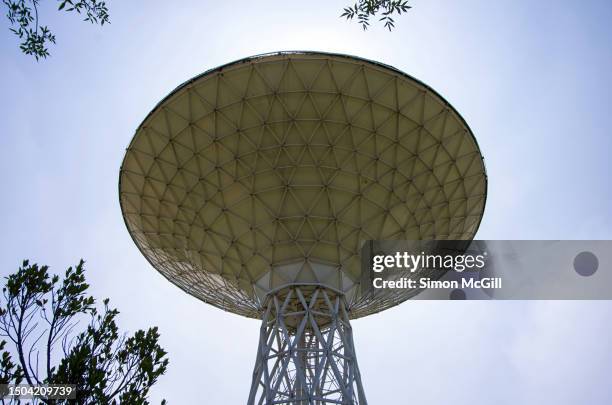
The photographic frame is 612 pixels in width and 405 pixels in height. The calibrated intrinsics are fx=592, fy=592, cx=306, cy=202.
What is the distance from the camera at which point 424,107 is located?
74.3ft

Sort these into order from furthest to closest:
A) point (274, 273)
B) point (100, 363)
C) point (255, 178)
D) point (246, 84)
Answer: point (274, 273) → point (255, 178) → point (246, 84) → point (100, 363)

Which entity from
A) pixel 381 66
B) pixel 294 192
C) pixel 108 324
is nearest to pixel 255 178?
pixel 294 192

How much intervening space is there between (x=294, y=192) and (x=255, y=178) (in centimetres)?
168

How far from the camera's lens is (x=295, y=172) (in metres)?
23.5

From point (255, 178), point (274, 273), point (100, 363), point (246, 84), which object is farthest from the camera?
point (274, 273)

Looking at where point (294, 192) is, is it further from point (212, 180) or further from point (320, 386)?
point (320, 386)

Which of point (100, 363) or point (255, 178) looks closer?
point (100, 363)

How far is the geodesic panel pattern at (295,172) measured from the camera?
22062 mm

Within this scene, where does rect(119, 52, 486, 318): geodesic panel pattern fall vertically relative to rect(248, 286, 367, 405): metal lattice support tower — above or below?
above

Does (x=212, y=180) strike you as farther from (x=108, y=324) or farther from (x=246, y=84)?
(x=108, y=324)

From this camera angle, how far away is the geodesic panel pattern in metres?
22.1

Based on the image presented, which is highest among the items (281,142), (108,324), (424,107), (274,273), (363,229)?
(424,107)

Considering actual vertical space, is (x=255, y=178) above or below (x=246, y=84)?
below

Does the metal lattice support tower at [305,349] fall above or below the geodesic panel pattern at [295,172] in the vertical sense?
below
